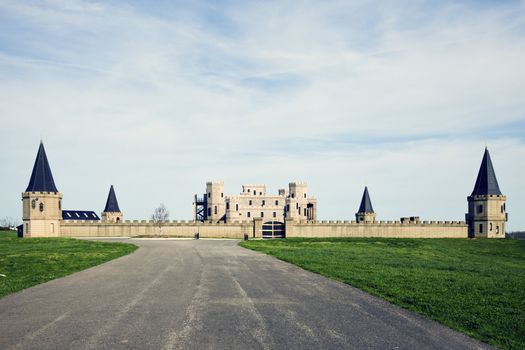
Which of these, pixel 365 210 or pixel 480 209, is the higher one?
pixel 480 209

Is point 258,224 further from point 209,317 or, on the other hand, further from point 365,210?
point 209,317

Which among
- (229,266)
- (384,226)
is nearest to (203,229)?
(384,226)

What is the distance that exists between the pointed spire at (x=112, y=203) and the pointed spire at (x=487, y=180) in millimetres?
68115

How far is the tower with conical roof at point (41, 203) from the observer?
68750 mm

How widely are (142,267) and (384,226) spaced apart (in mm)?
66049

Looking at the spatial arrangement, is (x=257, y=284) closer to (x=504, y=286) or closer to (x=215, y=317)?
(x=215, y=317)

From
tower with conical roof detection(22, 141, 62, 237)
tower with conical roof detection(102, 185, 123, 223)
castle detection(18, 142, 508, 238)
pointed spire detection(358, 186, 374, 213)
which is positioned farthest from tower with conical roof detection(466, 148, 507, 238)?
tower with conical roof detection(22, 141, 62, 237)

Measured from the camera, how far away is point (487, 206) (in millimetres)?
81125

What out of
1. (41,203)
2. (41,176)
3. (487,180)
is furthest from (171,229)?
(487,180)

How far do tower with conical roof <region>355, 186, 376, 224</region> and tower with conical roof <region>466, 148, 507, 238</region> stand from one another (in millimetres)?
19661

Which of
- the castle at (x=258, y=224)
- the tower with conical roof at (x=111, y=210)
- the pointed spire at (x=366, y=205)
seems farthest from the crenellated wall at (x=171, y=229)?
the pointed spire at (x=366, y=205)

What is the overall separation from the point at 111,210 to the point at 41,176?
982 inches

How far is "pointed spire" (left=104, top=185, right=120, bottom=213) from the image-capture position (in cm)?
9412

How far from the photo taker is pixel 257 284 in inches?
750
